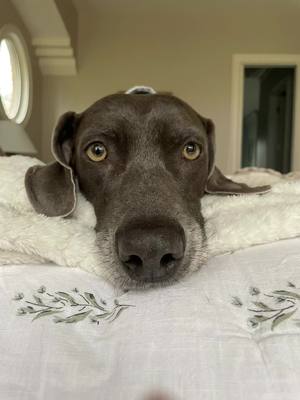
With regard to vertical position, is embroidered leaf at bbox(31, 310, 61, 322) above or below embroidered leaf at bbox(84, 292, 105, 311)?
above

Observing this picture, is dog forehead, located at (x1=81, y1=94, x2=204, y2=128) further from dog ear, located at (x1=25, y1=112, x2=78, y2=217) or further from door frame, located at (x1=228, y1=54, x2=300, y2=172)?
door frame, located at (x1=228, y1=54, x2=300, y2=172)

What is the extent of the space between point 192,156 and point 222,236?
1.44 ft

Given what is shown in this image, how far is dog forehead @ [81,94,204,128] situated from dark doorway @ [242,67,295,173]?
17.8ft

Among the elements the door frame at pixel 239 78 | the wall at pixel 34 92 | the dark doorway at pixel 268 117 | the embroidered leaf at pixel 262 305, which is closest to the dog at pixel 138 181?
the embroidered leaf at pixel 262 305

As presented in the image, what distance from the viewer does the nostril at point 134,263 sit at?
1028 mm

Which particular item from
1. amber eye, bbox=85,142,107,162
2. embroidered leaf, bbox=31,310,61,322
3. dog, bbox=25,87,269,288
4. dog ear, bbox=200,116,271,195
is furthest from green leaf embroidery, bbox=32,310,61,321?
dog ear, bbox=200,116,271,195

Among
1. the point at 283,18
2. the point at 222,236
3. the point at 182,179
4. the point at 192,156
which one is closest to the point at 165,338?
the point at 222,236

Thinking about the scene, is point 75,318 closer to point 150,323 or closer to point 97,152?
point 150,323

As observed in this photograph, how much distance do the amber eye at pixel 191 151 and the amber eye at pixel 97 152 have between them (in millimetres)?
255

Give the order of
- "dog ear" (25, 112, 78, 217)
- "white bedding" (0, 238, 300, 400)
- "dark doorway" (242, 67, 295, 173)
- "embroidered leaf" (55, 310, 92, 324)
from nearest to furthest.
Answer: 1. "white bedding" (0, 238, 300, 400)
2. "embroidered leaf" (55, 310, 92, 324)
3. "dog ear" (25, 112, 78, 217)
4. "dark doorway" (242, 67, 295, 173)

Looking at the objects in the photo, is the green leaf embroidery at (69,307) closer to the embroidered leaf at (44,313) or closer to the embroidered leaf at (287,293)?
the embroidered leaf at (44,313)

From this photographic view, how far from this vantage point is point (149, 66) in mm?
6004

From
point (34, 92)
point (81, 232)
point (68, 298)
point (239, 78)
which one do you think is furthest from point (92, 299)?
point (239, 78)

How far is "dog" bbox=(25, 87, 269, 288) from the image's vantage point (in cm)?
103
